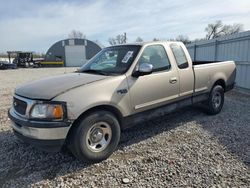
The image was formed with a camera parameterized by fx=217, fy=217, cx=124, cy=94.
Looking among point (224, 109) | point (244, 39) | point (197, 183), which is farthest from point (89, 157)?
point (244, 39)

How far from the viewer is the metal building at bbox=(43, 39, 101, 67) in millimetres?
45062

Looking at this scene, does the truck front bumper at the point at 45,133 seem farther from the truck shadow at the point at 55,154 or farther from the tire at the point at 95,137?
the truck shadow at the point at 55,154

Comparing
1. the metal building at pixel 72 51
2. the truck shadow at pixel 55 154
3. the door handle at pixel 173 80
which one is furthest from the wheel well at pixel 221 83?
the metal building at pixel 72 51

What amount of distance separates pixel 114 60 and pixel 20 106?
1909 mm

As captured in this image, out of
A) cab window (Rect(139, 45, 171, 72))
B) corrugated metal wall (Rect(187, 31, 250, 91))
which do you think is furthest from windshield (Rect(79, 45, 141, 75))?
corrugated metal wall (Rect(187, 31, 250, 91))

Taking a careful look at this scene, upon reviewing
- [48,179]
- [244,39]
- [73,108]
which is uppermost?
[244,39]

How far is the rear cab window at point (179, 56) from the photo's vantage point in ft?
15.5

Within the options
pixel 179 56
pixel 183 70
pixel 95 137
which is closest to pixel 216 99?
pixel 183 70

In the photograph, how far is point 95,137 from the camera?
3.49 m

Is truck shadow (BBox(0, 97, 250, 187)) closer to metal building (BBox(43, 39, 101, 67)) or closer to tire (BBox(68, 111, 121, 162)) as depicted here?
tire (BBox(68, 111, 121, 162))

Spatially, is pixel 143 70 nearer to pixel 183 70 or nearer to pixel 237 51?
pixel 183 70

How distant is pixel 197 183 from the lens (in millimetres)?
2926

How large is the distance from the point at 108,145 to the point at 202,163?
5.03ft

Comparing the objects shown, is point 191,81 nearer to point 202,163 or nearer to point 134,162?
point 202,163
